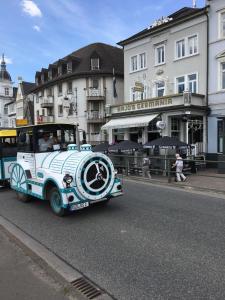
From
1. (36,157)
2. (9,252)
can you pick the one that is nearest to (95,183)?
(36,157)

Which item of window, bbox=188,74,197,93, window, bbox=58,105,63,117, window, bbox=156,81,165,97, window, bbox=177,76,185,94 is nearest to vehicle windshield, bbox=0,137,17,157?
window, bbox=188,74,197,93

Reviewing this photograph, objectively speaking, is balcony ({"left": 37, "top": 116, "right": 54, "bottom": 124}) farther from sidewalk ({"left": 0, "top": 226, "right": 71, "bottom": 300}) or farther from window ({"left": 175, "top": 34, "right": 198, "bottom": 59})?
sidewalk ({"left": 0, "top": 226, "right": 71, "bottom": 300})

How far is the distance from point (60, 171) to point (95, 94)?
29591 millimetres

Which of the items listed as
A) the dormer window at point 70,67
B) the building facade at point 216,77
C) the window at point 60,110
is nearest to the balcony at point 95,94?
the dormer window at point 70,67

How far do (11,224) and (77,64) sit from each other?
3521 cm

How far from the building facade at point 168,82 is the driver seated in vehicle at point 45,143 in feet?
42.4

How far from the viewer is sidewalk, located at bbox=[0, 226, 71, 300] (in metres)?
3.80

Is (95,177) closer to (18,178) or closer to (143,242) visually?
(143,242)

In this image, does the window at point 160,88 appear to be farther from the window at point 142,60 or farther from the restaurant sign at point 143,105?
the restaurant sign at point 143,105

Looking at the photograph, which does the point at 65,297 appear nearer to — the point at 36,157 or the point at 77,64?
the point at 36,157

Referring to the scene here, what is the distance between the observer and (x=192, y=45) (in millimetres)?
22438

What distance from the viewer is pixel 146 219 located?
718 cm

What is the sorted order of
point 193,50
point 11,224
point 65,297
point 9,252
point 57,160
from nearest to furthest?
point 65,297 → point 9,252 → point 11,224 → point 57,160 → point 193,50

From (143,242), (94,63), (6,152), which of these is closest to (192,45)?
(6,152)
